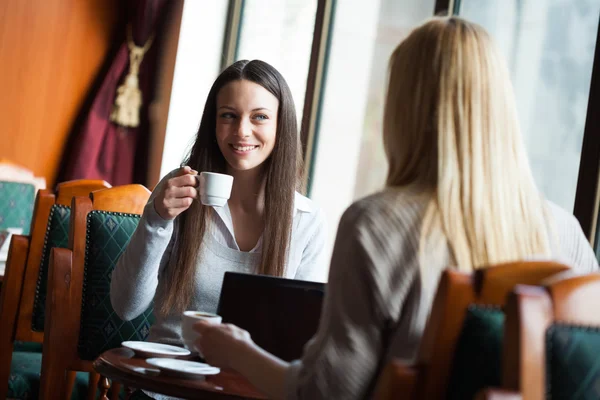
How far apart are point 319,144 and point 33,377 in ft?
6.61

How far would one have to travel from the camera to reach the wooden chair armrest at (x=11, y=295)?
2678mm

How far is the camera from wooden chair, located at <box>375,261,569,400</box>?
1018mm

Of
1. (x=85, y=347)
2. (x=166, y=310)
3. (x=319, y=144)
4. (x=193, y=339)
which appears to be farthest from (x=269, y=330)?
(x=319, y=144)

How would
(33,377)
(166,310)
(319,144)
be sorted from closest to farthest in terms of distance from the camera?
1. (166,310)
2. (33,377)
3. (319,144)

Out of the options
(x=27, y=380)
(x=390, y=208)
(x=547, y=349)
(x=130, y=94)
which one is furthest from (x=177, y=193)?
(x=130, y=94)

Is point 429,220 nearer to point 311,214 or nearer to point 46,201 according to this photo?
point 311,214

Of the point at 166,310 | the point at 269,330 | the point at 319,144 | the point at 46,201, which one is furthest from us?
the point at 319,144

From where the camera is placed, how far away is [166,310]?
84.0 inches

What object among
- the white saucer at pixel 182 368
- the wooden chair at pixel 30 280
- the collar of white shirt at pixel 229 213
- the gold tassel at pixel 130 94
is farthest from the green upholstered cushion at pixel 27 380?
the gold tassel at pixel 130 94

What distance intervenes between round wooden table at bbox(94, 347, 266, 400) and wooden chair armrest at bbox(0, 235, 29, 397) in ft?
3.80

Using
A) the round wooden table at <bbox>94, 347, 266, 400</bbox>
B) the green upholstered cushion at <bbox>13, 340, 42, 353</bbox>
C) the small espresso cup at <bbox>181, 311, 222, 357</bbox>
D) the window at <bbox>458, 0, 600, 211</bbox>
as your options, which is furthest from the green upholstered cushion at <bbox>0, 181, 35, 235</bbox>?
the small espresso cup at <bbox>181, 311, 222, 357</bbox>

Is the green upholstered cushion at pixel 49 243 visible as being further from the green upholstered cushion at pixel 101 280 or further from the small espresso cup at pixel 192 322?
the small espresso cup at pixel 192 322

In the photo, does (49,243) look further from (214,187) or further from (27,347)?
(214,187)

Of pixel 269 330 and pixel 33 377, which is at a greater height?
pixel 269 330
